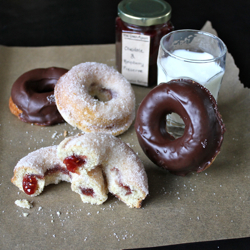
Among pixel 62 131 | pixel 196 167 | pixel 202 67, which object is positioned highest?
pixel 202 67

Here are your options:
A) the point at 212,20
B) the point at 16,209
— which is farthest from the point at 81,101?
the point at 212,20

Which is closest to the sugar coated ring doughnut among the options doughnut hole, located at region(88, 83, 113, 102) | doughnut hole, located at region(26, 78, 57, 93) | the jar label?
doughnut hole, located at region(88, 83, 113, 102)

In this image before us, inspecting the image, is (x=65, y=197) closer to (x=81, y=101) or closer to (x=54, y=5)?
(x=81, y=101)

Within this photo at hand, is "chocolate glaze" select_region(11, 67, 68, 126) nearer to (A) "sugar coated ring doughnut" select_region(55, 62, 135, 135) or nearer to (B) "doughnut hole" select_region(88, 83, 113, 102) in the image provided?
(A) "sugar coated ring doughnut" select_region(55, 62, 135, 135)

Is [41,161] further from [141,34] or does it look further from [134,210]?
[141,34]

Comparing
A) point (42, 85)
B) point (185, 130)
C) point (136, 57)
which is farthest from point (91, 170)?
point (136, 57)

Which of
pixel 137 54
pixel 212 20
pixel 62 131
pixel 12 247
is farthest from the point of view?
pixel 212 20
